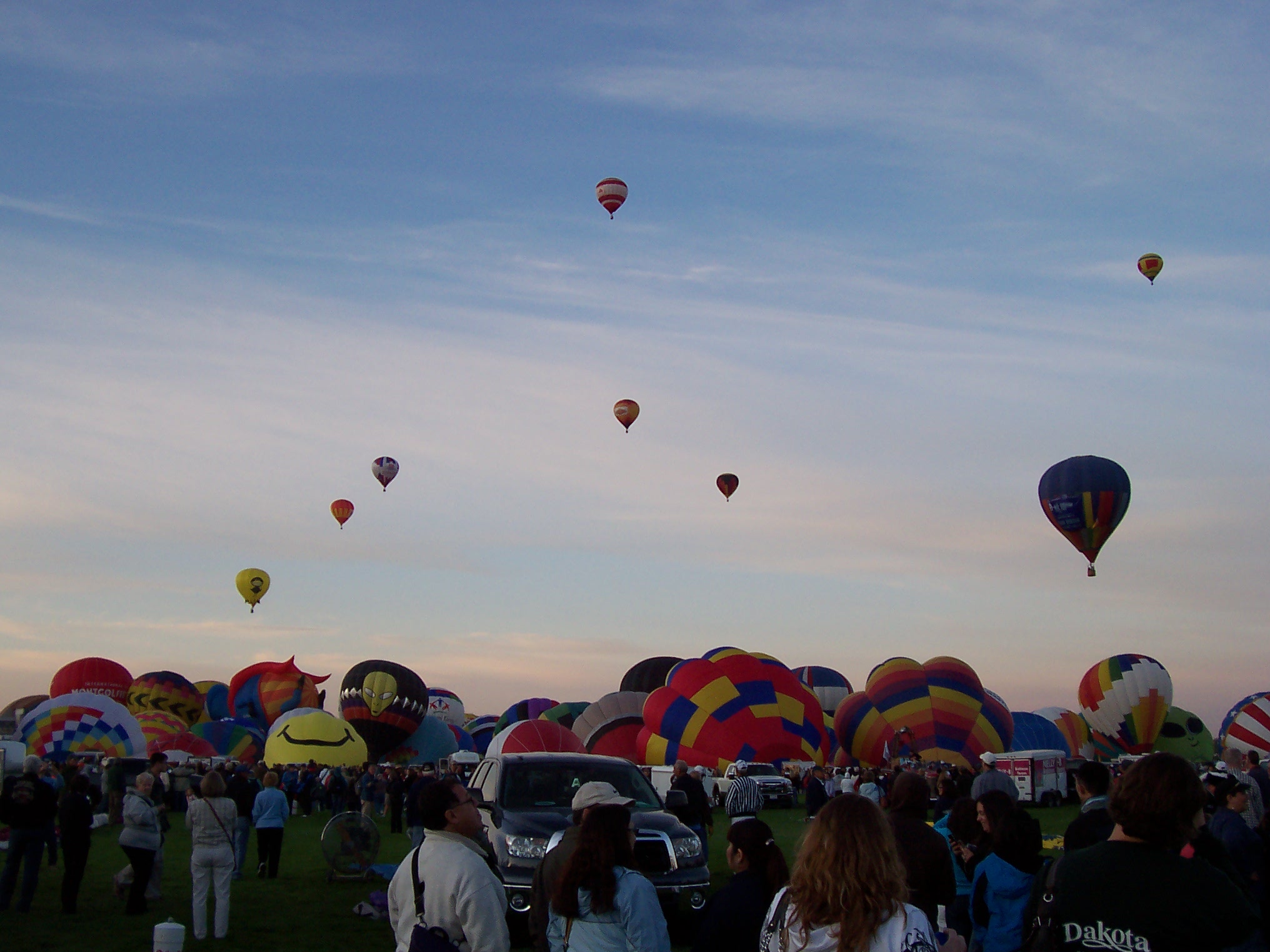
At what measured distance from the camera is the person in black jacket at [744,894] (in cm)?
417

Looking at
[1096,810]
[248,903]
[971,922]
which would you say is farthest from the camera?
[248,903]

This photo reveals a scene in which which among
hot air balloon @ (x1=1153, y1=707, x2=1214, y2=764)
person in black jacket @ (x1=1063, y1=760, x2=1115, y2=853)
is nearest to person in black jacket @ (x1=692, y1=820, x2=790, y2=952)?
person in black jacket @ (x1=1063, y1=760, x2=1115, y2=853)

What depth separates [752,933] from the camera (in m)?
4.18

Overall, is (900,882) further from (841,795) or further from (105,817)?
(105,817)

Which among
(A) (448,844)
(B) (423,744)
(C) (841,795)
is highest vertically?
(C) (841,795)

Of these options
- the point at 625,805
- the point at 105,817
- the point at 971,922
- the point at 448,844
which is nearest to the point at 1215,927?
the point at 625,805

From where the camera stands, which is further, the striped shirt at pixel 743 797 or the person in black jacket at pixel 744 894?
the striped shirt at pixel 743 797

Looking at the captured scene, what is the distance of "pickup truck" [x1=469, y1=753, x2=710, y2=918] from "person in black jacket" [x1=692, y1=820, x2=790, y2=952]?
196 inches

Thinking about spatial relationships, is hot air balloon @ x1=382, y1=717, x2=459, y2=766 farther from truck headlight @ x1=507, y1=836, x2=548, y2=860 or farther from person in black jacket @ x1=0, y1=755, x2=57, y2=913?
truck headlight @ x1=507, y1=836, x2=548, y2=860

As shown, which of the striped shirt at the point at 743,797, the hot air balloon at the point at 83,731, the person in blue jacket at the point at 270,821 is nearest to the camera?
the person in blue jacket at the point at 270,821

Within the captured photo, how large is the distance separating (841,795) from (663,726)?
96.7 feet

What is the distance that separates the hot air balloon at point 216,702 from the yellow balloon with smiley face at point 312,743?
2339 centimetres

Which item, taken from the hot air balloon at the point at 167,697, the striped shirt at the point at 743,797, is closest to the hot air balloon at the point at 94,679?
the hot air balloon at the point at 167,697

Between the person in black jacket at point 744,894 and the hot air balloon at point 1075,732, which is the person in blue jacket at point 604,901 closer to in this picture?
the person in black jacket at point 744,894
